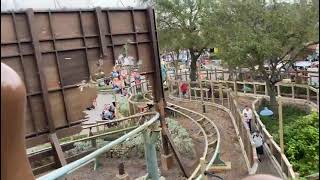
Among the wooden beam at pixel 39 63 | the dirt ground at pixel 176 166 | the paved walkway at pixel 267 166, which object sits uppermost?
the wooden beam at pixel 39 63

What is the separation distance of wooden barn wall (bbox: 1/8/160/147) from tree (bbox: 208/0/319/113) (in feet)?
21.5

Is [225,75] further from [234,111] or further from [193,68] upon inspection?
[234,111]

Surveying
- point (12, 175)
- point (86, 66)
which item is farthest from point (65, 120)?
point (12, 175)

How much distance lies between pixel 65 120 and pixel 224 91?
11.4m

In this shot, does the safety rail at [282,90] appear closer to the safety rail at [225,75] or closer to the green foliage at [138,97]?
the safety rail at [225,75]

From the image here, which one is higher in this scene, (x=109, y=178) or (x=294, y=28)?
(x=294, y=28)

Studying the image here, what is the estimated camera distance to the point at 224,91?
18.7 metres

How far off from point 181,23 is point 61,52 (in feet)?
51.1

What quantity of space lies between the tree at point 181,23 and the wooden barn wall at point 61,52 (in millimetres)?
13512

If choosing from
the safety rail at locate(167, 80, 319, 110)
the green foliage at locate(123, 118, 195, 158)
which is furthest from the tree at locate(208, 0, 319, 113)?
the green foliage at locate(123, 118, 195, 158)

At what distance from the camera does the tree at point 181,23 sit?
75.0 ft

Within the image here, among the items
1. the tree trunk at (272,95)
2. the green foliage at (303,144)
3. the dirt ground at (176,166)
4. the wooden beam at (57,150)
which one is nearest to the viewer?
the wooden beam at (57,150)

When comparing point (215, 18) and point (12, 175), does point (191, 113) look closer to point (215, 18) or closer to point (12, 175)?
point (215, 18)

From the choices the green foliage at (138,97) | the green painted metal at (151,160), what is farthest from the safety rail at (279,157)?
the green foliage at (138,97)
